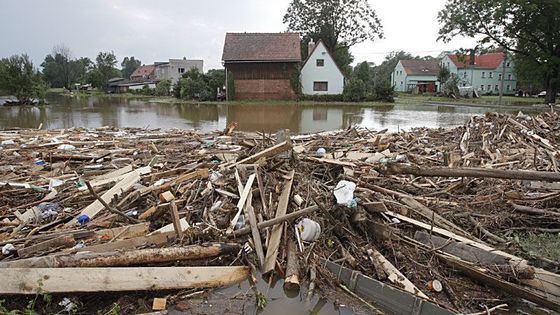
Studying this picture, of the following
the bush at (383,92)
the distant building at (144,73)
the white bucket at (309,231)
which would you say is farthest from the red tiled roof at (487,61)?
the white bucket at (309,231)

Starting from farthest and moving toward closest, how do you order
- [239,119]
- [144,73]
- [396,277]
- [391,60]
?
1. [391,60]
2. [144,73]
3. [239,119]
4. [396,277]

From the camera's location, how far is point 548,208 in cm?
496

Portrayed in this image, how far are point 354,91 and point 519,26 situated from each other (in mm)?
15245

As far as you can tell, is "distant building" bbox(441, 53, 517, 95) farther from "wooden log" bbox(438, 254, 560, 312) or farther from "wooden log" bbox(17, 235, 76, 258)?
"wooden log" bbox(17, 235, 76, 258)

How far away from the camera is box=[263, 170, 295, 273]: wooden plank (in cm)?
383

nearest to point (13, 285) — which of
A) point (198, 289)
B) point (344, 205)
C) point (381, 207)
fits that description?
point (198, 289)

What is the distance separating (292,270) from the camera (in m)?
3.70

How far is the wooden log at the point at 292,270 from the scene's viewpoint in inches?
141

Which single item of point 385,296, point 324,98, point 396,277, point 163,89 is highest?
point 163,89

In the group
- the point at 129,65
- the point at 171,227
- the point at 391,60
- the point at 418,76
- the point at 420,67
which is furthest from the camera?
the point at 129,65

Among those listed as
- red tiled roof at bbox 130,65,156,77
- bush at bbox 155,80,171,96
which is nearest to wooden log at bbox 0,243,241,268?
bush at bbox 155,80,171,96

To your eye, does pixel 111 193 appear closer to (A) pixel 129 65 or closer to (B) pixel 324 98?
(B) pixel 324 98

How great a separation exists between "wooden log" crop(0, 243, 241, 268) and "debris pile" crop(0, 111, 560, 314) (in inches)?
0.4

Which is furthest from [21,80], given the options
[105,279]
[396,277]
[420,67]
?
[420,67]
